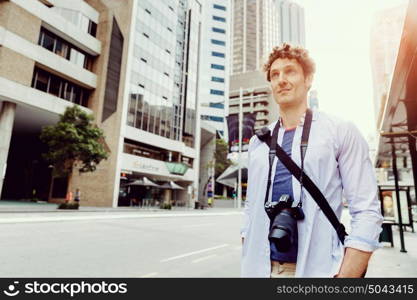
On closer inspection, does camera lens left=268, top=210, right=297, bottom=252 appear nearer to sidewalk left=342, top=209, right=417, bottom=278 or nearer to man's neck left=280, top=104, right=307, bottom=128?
man's neck left=280, top=104, right=307, bottom=128

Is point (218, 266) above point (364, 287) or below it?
below

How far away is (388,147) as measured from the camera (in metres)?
9.91

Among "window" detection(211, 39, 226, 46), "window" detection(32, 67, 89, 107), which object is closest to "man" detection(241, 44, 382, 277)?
"window" detection(32, 67, 89, 107)

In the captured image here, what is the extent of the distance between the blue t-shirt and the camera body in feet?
0.24

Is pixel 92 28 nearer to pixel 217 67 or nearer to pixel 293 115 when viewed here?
pixel 293 115

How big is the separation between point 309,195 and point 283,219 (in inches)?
7.7

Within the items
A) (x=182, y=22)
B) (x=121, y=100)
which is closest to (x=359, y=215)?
(x=121, y=100)

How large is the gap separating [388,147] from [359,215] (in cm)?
1029

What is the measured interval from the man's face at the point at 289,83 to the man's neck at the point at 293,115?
0.03 meters

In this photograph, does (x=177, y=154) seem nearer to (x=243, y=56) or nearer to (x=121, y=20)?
(x=121, y=20)

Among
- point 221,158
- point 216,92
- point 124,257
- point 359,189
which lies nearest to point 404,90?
point 359,189

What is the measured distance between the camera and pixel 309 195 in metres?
1.41

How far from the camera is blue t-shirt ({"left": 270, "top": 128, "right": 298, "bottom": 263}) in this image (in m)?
1.42

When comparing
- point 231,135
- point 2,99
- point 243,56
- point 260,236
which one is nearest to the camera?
point 260,236
